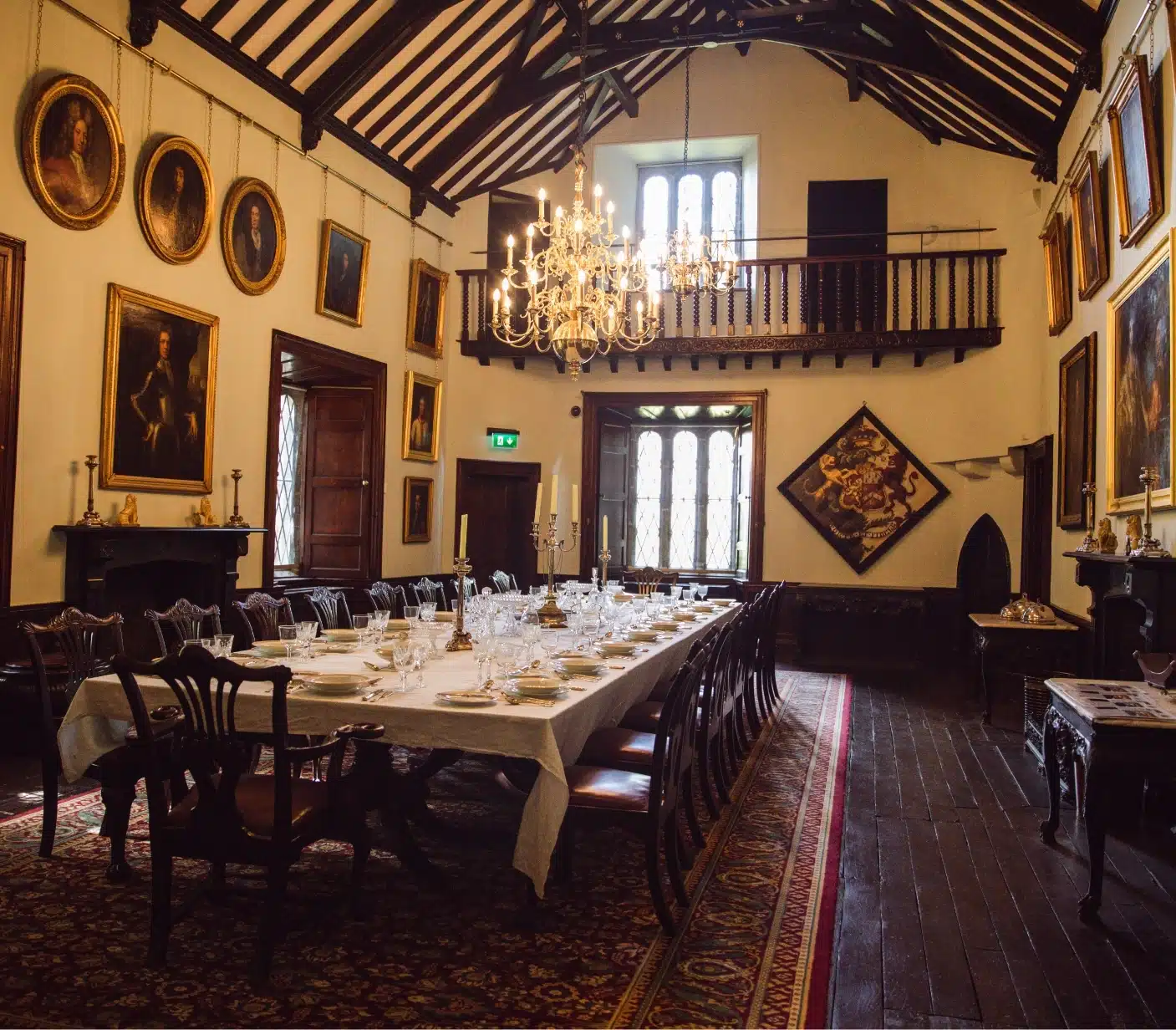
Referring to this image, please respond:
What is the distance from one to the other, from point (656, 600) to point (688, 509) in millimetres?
4916

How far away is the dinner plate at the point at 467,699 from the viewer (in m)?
3.32

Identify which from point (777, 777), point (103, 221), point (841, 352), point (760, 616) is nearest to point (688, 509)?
point (841, 352)

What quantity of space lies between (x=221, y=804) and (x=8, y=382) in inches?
157

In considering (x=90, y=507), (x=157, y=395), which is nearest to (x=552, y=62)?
(x=157, y=395)

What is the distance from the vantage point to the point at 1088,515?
6602mm

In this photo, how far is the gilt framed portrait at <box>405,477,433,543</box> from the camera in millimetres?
10422

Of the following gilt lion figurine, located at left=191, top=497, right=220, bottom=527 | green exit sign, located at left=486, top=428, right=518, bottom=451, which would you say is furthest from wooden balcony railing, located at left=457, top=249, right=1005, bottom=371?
gilt lion figurine, located at left=191, top=497, right=220, bottom=527

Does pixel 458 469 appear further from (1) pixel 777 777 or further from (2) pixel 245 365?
(1) pixel 777 777

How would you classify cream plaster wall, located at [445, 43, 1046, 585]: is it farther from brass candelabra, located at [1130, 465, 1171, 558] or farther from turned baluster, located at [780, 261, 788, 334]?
brass candelabra, located at [1130, 465, 1171, 558]

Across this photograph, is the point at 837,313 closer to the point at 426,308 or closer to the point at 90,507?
the point at 426,308

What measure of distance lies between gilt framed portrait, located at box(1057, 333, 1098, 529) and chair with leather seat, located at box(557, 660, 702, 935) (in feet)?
15.3

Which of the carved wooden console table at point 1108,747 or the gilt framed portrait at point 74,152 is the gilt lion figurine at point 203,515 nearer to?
the gilt framed portrait at point 74,152

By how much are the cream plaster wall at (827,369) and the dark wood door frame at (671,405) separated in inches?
4.0

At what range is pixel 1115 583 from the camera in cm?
554
